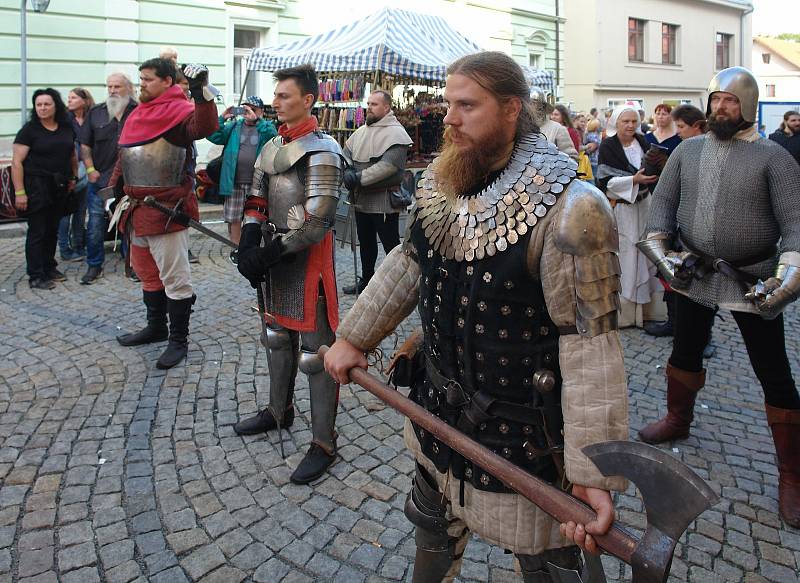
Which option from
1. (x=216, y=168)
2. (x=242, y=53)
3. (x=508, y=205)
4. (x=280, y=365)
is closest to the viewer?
(x=508, y=205)

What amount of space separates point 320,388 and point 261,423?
0.57 meters

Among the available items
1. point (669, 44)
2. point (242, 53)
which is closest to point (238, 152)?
point (242, 53)

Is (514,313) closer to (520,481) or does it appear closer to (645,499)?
(520,481)

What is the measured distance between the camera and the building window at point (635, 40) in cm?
2667

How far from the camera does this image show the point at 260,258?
3248mm

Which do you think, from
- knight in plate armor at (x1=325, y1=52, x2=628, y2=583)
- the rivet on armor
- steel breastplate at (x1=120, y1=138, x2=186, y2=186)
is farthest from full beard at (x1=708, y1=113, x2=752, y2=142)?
steel breastplate at (x1=120, y1=138, x2=186, y2=186)

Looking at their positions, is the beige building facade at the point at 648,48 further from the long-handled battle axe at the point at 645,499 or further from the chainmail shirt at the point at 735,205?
the long-handled battle axe at the point at 645,499

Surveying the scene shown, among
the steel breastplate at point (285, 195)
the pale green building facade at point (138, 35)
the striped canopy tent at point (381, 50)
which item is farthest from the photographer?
the pale green building facade at point (138, 35)

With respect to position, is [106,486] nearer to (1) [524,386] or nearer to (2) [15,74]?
(1) [524,386]

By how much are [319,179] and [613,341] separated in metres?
1.97

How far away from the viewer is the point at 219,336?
18.0 feet

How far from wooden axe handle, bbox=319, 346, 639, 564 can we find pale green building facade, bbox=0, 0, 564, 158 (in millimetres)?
10928

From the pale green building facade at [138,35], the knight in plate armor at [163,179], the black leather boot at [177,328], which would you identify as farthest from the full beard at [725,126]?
the pale green building facade at [138,35]

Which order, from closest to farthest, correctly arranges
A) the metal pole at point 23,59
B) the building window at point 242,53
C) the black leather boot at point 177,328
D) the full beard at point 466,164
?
the full beard at point 466,164 < the black leather boot at point 177,328 < the metal pole at point 23,59 < the building window at point 242,53
